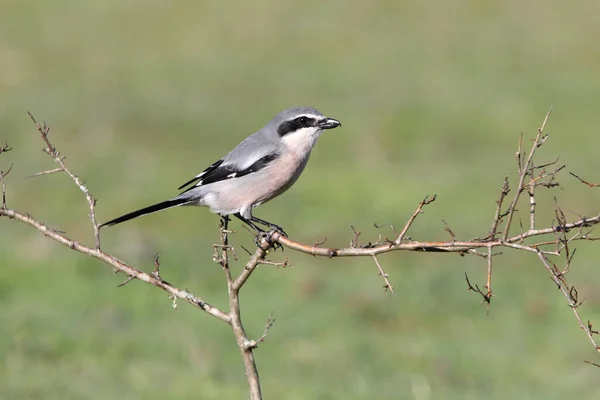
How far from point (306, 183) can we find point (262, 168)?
9.21m

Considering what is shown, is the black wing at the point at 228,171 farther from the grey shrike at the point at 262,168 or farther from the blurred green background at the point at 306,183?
the blurred green background at the point at 306,183

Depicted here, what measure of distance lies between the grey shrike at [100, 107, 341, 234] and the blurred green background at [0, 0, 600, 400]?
2.06 m

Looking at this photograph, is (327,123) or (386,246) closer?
(386,246)

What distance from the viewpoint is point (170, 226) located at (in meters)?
13.8

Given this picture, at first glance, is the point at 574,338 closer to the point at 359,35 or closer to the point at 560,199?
the point at 560,199

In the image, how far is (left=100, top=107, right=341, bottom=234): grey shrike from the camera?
253 inches

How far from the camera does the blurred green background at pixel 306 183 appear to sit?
8984 millimetres

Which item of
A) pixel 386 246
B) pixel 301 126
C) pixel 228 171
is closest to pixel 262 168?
pixel 228 171

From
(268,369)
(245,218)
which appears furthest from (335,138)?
(245,218)

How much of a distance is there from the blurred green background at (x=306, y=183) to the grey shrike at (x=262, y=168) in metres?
2.06

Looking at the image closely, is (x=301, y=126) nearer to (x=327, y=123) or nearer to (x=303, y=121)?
(x=303, y=121)

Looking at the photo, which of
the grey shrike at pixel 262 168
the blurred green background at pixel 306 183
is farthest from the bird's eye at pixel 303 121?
the blurred green background at pixel 306 183

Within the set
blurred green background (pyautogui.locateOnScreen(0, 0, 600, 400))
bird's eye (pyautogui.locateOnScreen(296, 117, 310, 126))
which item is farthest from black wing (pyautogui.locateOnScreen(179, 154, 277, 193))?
blurred green background (pyautogui.locateOnScreen(0, 0, 600, 400))

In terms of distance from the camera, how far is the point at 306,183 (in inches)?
616
